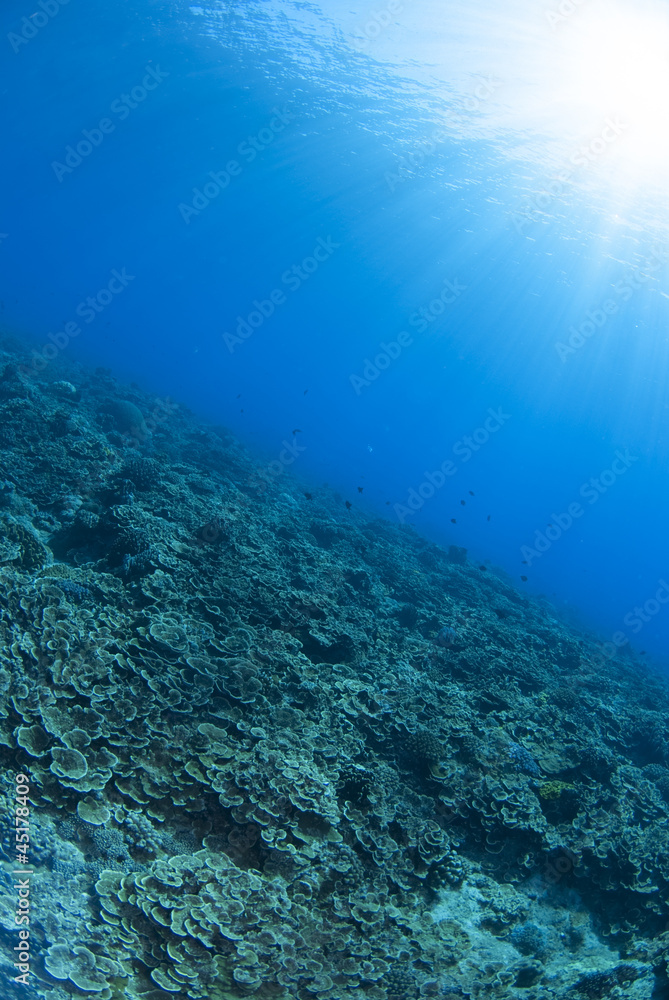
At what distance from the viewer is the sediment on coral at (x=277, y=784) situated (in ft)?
16.5

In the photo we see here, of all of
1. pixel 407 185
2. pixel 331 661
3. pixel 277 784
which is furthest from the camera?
pixel 407 185

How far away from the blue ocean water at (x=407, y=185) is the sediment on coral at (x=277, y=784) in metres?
20.7

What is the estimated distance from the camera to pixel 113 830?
550 centimetres

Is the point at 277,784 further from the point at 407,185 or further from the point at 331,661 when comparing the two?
the point at 407,185

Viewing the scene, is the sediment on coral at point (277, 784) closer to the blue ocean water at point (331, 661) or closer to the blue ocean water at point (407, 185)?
the blue ocean water at point (331, 661)

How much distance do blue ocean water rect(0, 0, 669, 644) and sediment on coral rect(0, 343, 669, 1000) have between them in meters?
20.7

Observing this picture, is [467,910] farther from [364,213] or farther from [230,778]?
[364,213]

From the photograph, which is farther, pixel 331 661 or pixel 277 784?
pixel 331 661

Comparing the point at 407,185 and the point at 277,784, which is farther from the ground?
the point at 407,185

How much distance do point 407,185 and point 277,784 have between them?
5631cm

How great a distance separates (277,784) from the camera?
653 cm

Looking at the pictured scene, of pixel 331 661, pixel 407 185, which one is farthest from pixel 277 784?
pixel 407 185

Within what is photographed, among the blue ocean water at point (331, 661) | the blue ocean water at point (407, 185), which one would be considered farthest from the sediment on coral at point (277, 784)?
the blue ocean water at point (407, 185)

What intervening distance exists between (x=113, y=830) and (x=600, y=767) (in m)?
9.75
